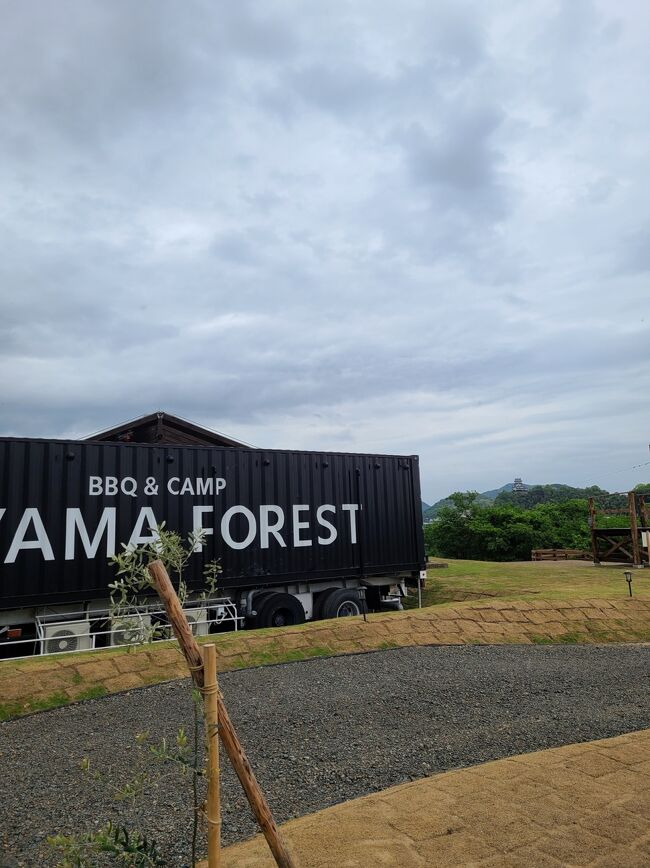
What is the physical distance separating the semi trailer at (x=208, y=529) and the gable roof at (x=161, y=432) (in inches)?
230

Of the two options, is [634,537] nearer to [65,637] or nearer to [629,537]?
[629,537]

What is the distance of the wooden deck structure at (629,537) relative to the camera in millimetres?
20891

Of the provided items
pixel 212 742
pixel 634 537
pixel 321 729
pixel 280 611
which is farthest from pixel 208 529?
pixel 634 537

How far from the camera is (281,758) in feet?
16.1

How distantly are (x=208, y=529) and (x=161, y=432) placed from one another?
7.68 m

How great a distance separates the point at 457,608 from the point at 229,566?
4.41 metres

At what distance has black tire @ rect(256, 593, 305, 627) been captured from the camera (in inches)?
449

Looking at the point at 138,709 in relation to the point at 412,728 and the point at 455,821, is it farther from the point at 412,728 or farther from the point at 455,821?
the point at 455,821

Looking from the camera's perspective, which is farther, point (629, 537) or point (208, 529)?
point (629, 537)

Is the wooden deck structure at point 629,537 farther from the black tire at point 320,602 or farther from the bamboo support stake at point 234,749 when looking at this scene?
the bamboo support stake at point 234,749

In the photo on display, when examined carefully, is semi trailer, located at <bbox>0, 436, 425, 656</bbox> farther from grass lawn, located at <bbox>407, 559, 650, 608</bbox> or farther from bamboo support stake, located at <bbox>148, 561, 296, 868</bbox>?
bamboo support stake, located at <bbox>148, 561, 296, 868</bbox>

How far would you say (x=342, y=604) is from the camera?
1252 cm

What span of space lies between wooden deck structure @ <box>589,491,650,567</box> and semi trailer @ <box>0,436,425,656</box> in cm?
1099

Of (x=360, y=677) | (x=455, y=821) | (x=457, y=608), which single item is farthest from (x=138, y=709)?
(x=457, y=608)
